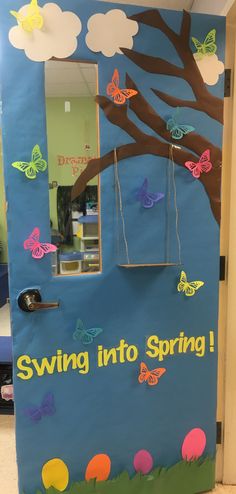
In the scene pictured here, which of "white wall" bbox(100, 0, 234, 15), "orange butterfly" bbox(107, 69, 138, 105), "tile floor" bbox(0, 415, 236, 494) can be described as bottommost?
→ "tile floor" bbox(0, 415, 236, 494)

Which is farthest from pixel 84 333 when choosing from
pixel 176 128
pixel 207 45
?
pixel 207 45

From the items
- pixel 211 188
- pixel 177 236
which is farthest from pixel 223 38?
pixel 177 236

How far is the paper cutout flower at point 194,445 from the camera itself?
1.55 m

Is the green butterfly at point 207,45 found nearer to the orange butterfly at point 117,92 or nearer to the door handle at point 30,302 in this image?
the orange butterfly at point 117,92

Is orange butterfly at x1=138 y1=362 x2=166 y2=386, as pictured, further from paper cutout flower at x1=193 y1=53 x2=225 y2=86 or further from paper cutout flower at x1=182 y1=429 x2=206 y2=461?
paper cutout flower at x1=193 y1=53 x2=225 y2=86

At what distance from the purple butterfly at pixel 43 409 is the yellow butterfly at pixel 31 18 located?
1312 millimetres

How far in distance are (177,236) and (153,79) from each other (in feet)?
1.96

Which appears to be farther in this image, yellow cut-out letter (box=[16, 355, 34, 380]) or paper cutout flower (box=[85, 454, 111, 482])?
paper cutout flower (box=[85, 454, 111, 482])

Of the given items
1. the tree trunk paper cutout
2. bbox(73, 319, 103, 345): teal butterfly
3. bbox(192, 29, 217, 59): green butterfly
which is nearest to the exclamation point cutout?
bbox(73, 319, 103, 345): teal butterfly

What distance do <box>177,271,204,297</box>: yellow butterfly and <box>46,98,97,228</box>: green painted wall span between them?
1.71 feet

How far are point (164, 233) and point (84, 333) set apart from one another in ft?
1.63

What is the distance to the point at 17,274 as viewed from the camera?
130 centimetres

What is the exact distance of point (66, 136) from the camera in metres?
1.31

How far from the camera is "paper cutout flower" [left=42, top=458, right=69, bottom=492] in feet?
4.66
